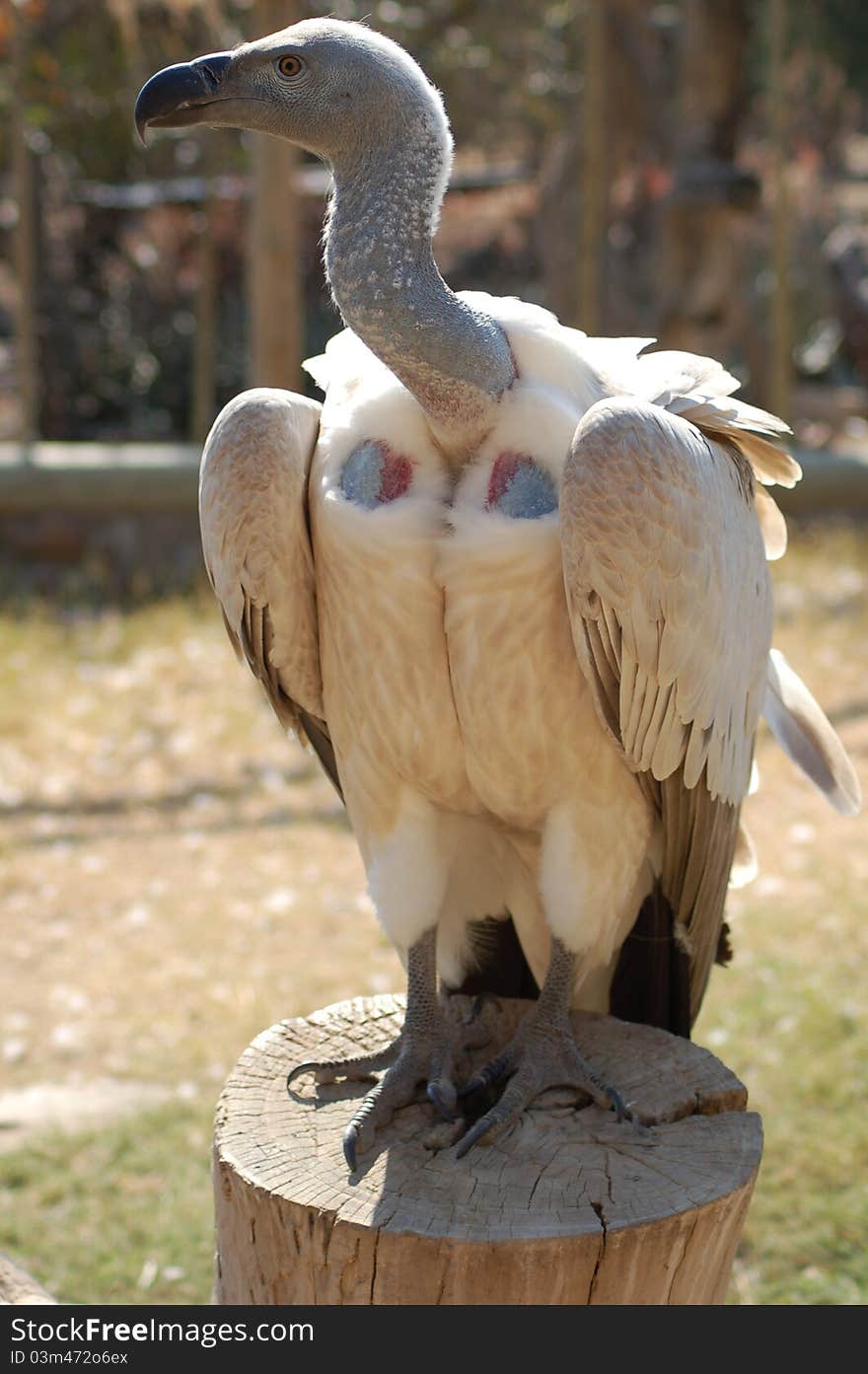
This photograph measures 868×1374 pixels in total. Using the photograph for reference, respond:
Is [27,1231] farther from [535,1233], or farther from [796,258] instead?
[796,258]

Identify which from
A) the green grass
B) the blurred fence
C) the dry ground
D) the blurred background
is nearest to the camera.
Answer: the green grass

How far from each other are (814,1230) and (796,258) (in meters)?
10.8

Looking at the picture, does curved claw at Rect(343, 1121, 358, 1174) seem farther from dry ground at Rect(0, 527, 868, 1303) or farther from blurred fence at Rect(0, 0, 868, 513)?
blurred fence at Rect(0, 0, 868, 513)

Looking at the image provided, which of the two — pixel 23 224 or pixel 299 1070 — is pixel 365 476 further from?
pixel 23 224

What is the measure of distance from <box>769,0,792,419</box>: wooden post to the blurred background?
0.02 m

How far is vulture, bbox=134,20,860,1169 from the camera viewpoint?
85.4 inches

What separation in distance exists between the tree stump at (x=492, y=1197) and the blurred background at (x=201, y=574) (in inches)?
42.4

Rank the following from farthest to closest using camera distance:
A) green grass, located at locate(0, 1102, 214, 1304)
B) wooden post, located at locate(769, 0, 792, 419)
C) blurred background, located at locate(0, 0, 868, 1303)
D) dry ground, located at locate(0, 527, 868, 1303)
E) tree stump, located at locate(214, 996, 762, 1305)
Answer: wooden post, located at locate(769, 0, 792, 419) → blurred background, located at locate(0, 0, 868, 1303) → dry ground, located at locate(0, 527, 868, 1303) → green grass, located at locate(0, 1102, 214, 1304) → tree stump, located at locate(214, 996, 762, 1305)

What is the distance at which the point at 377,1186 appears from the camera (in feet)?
7.29

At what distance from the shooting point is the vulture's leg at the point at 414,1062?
244 centimetres

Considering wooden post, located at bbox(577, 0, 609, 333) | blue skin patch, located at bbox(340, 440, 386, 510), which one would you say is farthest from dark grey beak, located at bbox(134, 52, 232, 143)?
wooden post, located at bbox(577, 0, 609, 333)

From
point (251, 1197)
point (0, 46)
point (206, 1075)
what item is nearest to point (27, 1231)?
point (206, 1075)

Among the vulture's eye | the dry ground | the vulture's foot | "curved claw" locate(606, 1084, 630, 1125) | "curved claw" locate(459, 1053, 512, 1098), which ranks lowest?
the dry ground

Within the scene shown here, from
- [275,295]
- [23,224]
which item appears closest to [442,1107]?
[23,224]
